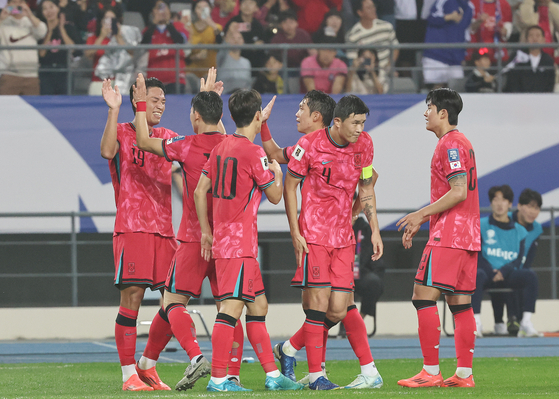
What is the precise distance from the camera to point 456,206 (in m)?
6.01

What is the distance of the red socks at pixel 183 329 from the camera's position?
18.4 ft

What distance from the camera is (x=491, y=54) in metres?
13.2

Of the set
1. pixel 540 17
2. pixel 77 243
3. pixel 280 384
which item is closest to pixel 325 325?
pixel 280 384

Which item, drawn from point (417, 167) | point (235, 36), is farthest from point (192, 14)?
point (417, 167)

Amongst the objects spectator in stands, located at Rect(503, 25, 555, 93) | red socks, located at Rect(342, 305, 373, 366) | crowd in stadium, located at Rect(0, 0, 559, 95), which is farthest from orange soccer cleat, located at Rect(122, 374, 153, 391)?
spectator in stands, located at Rect(503, 25, 555, 93)

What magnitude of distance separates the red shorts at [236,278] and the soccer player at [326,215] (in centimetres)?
47

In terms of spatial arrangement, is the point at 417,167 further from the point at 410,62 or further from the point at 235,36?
the point at 235,36

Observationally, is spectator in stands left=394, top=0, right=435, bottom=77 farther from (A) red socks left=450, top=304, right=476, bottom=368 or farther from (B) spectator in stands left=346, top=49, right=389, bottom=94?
(A) red socks left=450, top=304, right=476, bottom=368

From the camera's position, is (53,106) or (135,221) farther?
(53,106)

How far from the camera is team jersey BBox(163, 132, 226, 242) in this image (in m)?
5.77

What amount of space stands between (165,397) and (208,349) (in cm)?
459

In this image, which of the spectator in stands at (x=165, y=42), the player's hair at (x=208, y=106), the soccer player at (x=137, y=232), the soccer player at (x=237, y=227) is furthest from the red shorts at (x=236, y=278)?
the spectator in stands at (x=165, y=42)

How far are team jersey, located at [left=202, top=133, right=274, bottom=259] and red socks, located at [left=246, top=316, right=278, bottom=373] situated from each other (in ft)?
1.68

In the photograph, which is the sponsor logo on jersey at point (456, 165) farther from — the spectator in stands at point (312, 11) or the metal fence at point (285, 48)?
the spectator in stands at point (312, 11)
